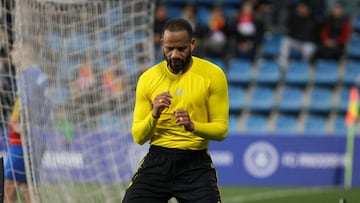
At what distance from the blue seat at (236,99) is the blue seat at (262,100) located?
205 millimetres

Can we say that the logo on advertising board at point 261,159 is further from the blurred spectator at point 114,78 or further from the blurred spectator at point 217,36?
the blurred spectator at point 114,78

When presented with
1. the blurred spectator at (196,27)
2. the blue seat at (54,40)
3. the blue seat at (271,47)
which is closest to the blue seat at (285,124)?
the blue seat at (271,47)

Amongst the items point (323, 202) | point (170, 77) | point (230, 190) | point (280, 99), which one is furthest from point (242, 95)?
point (170, 77)

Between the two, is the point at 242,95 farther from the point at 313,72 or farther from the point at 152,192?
the point at 152,192

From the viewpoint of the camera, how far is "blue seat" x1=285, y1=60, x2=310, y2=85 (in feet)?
63.0

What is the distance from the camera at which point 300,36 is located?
1903 centimetres

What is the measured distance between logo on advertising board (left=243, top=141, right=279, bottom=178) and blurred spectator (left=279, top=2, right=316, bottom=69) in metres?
3.30

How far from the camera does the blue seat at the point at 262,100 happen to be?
60.8 feet

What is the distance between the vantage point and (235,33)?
18.9 meters

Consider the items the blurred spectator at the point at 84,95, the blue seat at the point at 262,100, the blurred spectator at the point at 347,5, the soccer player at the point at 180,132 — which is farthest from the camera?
the blurred spectator at the point at 347,5

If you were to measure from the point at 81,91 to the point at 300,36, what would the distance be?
321 inches

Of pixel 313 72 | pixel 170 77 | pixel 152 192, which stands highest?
pixel 170 77

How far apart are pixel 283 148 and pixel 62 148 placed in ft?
19.6

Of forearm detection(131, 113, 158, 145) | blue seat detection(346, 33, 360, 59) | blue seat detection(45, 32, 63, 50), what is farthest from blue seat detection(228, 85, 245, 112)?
forearm detection(131, 113, 158, 145)
